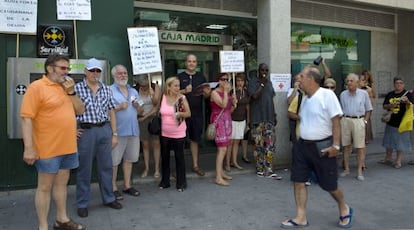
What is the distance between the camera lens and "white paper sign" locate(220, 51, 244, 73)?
709 centimetres

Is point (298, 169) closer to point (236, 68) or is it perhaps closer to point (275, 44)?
point (236, 68)

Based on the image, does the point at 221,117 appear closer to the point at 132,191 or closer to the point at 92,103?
the point at 132,191

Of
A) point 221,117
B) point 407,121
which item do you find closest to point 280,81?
point 221,117

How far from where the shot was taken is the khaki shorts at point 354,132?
7402 millimetres

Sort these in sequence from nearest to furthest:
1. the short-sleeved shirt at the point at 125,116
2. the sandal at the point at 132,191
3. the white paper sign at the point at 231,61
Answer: the short-sleeved shirt at the point at 125,116 < the sandal at the point at 132,191 < the white paper sign at the point at 231,61

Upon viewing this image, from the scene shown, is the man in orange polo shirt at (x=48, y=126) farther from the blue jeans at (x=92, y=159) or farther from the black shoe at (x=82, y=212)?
the black shoe at (x=82, y=212)

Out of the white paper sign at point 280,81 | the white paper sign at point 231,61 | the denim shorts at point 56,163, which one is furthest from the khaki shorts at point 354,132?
the denim shorts at point 56,163

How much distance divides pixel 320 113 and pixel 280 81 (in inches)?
132

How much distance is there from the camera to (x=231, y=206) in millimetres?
5688

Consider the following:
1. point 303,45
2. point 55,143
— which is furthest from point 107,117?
point 303,45

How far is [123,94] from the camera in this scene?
580 centimetres

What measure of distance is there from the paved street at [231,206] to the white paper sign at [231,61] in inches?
72.1


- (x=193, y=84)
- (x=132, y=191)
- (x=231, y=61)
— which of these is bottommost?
(x=132, y=191)

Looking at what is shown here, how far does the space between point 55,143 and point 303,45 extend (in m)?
7.96
